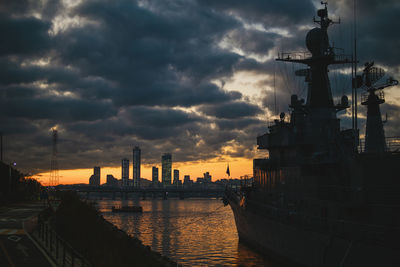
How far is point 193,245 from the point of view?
181ft

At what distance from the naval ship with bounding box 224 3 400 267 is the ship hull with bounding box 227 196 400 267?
59 millimetres

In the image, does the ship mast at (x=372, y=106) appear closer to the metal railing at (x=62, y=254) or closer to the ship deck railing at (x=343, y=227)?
the ship deck railing at (x=343, y=227)

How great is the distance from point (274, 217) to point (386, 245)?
1484cm

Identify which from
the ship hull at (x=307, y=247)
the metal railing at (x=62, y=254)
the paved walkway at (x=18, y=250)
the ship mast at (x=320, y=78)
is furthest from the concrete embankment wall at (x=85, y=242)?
the ship mast at (x=320, y=78)

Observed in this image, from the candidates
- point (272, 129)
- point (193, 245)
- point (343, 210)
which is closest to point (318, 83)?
point (272, 129)

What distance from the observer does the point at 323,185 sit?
30594 mm

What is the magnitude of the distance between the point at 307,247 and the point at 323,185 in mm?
5303

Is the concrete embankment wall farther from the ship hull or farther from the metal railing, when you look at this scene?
the ship hull

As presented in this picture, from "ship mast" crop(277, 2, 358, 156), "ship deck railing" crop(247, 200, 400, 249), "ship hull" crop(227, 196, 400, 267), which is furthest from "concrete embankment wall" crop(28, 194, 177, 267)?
"ship mast" crop(277, 2, 358, 156)

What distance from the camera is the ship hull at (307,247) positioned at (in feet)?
71.1

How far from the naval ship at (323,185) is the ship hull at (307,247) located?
0.19 feet

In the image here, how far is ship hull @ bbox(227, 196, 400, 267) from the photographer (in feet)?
71.1

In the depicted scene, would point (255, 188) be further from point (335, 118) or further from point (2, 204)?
point (2, 204)

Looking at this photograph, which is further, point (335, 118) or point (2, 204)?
point (2, 204)
